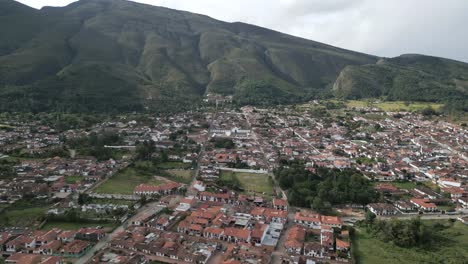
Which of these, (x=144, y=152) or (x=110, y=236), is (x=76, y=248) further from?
(x=144, y=152)

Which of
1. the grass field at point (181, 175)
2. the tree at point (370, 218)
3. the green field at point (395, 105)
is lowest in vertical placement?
the grass field at point (181, 175)

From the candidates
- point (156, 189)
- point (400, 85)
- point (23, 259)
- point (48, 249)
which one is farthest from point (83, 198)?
point (400, 85)

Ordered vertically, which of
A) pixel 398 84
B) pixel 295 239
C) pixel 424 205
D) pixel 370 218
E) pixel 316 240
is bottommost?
pixel 316 240

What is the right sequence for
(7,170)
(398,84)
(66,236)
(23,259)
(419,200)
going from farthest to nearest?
(398,84) → (7,170) → (419,200) → (66,236) → (23,259)

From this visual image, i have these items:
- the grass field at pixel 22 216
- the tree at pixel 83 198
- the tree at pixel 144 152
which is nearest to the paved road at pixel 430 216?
the tree at pixel 83 198

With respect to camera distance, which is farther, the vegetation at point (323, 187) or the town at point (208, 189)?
the vegetation at point (323, 187)

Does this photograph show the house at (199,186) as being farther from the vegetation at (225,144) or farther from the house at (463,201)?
the house at (463,201)

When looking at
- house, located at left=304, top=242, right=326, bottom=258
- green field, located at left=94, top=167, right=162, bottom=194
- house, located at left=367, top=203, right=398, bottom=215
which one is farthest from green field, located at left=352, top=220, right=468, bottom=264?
green field, located at left=94, top=167, right=162, bottom=194
